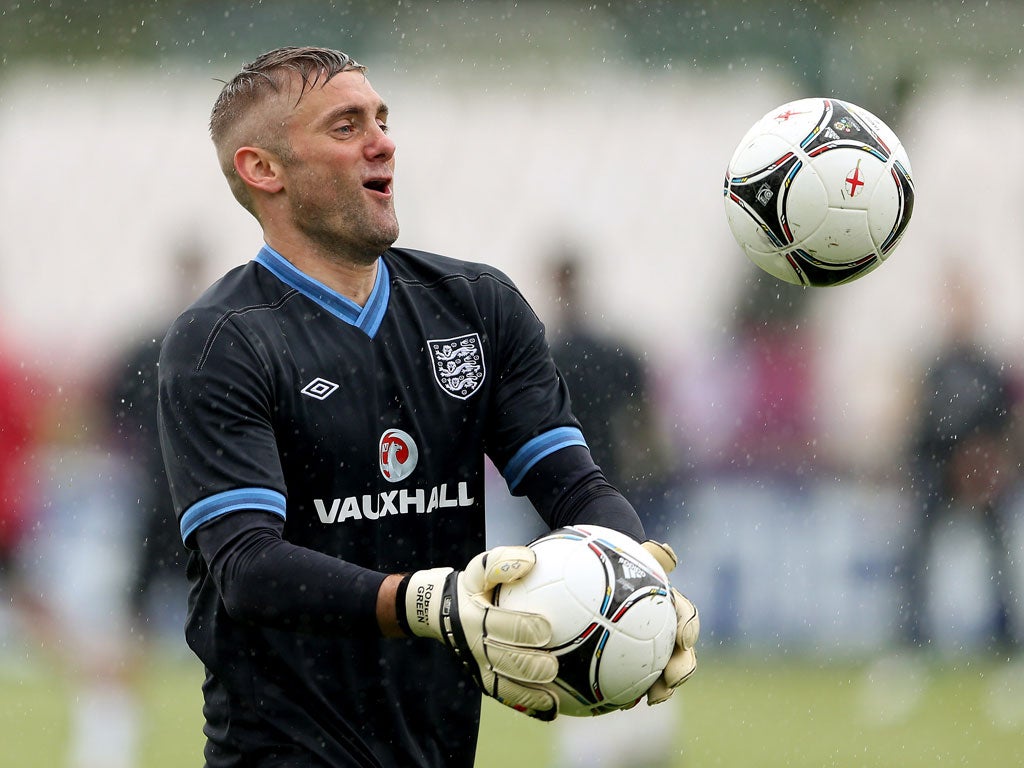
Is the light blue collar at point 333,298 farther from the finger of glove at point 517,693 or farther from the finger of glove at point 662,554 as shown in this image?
the finger of glove at point 517,693

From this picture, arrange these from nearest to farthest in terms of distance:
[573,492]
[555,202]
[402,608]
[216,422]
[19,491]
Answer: [402,608], [216,422], [573,492], [19,491], [555,202]

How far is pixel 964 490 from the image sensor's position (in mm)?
10992

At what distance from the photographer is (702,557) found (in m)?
11.4

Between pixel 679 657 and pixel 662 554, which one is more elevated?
pixel 662 554

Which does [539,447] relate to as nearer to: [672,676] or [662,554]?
[662,554]

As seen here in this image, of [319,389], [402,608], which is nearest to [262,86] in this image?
[319,389]

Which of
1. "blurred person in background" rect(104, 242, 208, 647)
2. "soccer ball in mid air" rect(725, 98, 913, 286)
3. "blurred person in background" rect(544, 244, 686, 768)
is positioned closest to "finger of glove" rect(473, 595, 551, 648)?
"soccer ball in mid air" rect(725, 98, 913, 286)

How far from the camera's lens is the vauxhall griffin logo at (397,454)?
3.79m

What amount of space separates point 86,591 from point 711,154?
6.53 m

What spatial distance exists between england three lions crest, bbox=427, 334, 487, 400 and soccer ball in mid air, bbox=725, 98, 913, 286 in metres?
1.07

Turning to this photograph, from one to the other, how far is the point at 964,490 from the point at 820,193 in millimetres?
7067

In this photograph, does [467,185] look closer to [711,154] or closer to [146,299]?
[711,154]

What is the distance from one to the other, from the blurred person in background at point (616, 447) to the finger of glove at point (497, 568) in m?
4.94

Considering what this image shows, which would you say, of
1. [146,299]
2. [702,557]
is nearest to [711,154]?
[702,557]
